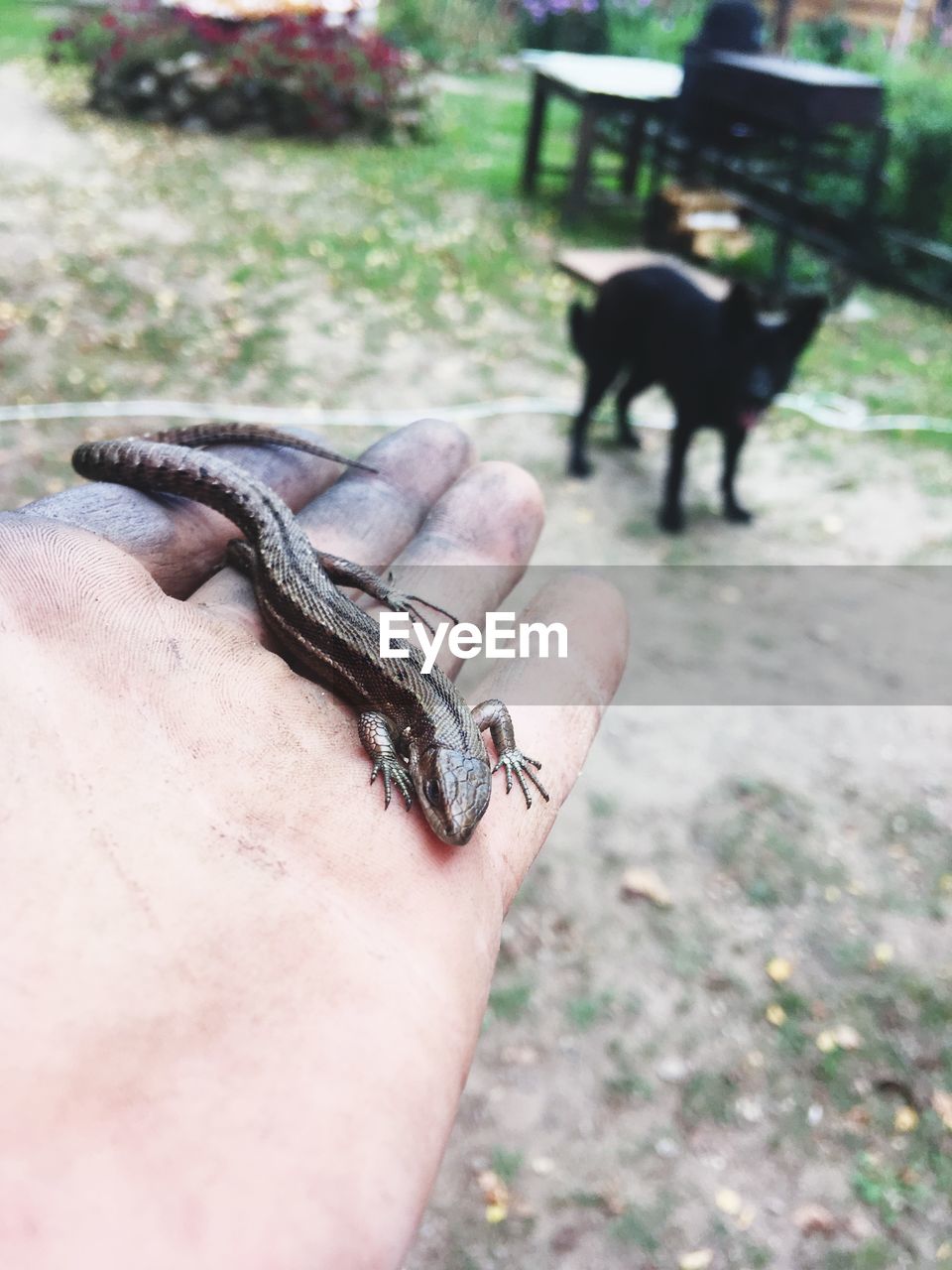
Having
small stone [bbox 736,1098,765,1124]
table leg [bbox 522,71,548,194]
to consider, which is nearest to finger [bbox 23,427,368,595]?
small stone [bbox 736,1098,765,1124]

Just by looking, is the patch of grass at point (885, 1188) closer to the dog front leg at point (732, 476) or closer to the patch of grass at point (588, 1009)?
the patch of grass at point (588, 1009)

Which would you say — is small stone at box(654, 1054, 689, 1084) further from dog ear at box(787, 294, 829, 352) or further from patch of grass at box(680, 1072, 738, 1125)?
dog ear at box(787, 294, 829, 352)

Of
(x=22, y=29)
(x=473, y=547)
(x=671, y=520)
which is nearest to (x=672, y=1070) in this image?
(x=473, y=547)

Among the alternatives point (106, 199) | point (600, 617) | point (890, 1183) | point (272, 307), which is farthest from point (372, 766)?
point (106, 199)

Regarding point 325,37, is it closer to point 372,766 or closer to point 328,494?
point 328,494

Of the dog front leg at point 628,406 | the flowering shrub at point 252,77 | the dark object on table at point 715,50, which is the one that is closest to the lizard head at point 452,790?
the dog front leg at point 628,406

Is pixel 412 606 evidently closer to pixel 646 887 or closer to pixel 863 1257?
pixel 646 887
